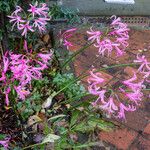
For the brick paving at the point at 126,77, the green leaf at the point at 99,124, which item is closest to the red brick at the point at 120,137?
the brick paving at the point at 126,77

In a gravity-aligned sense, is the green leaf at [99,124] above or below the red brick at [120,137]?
above

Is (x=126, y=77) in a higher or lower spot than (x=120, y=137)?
higher

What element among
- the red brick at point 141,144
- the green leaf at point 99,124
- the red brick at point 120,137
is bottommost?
the red brick at point 141,144

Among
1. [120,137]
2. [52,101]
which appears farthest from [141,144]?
[52,101]

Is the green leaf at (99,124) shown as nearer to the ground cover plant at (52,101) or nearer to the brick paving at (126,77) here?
the ground cover plant at (52,101)

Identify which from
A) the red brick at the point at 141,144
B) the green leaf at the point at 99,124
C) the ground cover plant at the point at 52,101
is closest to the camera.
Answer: the ground cover plant at the point at 52,101

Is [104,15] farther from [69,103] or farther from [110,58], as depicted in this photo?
[69,103]

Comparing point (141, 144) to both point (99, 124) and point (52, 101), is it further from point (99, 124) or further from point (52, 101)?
point (52, 101)

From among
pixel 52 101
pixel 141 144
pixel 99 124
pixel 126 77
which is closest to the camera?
pixel 99 124
